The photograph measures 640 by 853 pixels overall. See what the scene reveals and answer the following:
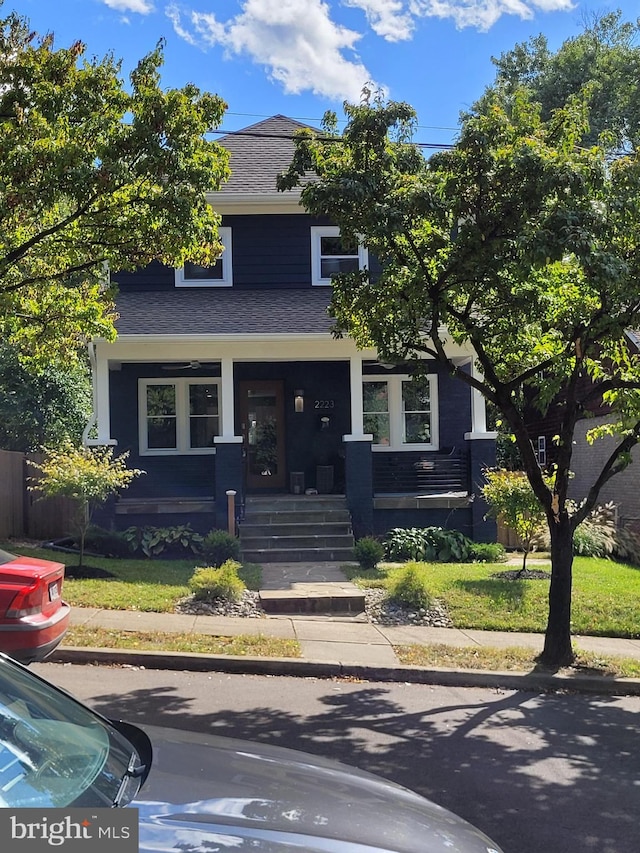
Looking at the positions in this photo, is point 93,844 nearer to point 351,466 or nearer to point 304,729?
point 304,729

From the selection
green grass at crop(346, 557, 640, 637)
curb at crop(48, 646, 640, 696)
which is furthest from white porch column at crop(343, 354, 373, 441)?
curb at crop(48, 646, 640, 696)

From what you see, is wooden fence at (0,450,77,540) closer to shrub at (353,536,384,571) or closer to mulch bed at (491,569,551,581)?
shrub at (353,536,384,571)

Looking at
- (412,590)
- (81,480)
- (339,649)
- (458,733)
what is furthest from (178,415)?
(458,733)

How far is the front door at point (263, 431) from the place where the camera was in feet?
54.6

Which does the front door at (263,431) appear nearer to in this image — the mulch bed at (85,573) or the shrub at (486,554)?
the shrub at (486,554)

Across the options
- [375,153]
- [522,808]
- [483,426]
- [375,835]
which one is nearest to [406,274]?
[375,153]

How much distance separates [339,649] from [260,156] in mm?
12373

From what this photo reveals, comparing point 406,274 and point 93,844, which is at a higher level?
point 406,274

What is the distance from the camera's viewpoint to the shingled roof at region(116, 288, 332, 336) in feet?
46.9

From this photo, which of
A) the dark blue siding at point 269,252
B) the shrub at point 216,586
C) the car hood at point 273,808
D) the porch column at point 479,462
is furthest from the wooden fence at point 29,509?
the car hood at point 273,808

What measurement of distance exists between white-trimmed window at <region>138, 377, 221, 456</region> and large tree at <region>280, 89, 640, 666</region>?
839cm

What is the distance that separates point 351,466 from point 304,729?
8.68 m

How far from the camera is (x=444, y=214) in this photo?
7.32m

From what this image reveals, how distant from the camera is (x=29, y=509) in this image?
1483cm
